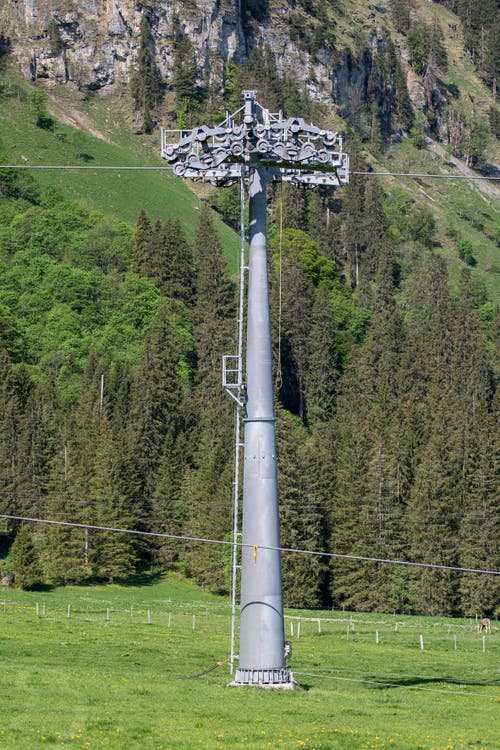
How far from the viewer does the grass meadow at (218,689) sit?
34406mm

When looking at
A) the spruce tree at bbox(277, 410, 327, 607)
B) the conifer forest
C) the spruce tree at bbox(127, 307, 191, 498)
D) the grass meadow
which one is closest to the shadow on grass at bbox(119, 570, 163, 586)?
the conifer forest

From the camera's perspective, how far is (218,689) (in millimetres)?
41938

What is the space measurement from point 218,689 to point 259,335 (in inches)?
406

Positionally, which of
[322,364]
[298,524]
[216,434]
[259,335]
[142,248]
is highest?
[142,248]

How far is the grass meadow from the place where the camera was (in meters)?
34.4

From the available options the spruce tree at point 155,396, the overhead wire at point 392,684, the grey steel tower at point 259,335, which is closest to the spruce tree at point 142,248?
the spruce tree at point 155,396

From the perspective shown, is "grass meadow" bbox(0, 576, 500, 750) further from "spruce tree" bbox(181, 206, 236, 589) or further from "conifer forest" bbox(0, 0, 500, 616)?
"spruce tree" bbox(181, 206, 236, 589)

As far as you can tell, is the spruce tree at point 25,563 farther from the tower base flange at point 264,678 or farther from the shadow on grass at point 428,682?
the tower base flange at point 264,678

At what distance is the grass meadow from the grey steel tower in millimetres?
1464

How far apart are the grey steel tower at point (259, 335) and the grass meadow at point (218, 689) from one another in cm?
146

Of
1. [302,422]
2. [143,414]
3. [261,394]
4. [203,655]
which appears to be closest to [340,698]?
[261,394]

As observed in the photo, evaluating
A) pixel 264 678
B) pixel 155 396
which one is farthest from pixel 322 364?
pixel 264 678

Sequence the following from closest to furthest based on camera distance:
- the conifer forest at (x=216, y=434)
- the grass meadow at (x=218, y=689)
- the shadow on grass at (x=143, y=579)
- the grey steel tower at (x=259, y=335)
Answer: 1. the grass meadow at (x=218, y=689)
2. the grey steel tower at (x=259, y=335)
3. the conifer forest at (x=216, y=434)
4. the shadow on grass at (x=143, y=579)

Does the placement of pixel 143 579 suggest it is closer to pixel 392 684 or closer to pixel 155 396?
pixel 155 396
